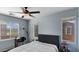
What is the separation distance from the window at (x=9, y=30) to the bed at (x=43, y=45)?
0.24 m

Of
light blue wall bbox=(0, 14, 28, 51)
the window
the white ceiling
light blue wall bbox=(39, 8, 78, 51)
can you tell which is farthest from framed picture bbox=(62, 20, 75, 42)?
the window

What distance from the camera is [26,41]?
5.13 ft

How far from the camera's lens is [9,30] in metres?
1.50

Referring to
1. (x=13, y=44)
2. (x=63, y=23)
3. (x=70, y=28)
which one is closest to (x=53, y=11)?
(x=63, y=23)

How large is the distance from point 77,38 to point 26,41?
0.83 meters

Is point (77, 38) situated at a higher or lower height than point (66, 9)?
lower

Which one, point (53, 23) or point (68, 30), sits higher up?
point (53, 23)

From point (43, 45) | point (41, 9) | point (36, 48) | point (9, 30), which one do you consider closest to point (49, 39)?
point (43, 45)

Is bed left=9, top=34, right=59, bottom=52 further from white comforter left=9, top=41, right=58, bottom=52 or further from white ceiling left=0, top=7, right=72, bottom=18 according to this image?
white ceiling left=0, top=7, right=72, bottom=18

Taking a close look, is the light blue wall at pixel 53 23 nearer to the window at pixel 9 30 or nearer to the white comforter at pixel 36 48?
the white comforter at pixel 36 48

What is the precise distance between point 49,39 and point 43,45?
0.14 metres

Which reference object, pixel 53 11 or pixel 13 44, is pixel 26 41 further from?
pixel 53 11

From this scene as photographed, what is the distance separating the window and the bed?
24 cm

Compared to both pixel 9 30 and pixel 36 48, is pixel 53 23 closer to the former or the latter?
pixel 36 48
